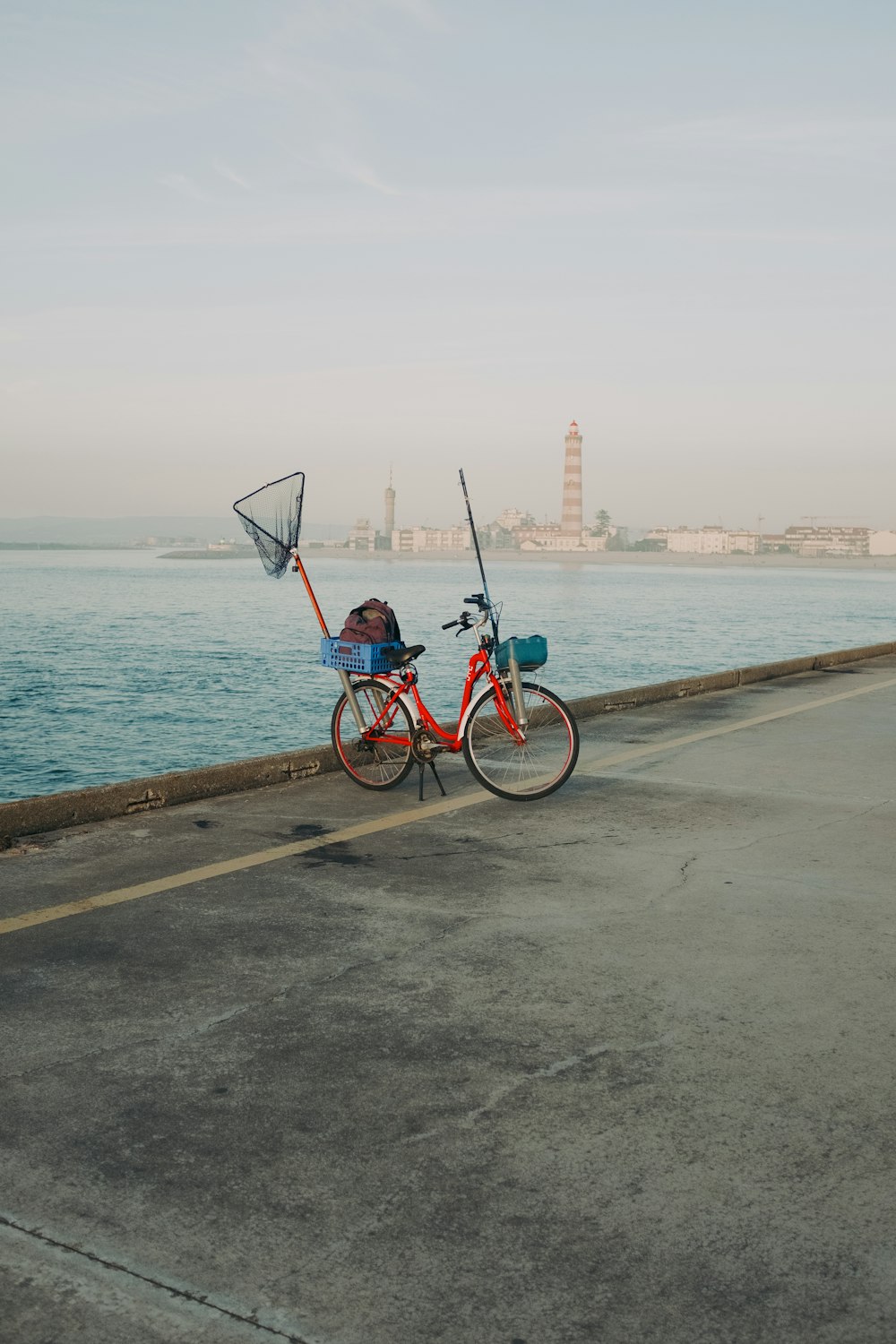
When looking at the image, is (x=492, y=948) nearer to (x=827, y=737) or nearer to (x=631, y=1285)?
(x=631, y=1285)

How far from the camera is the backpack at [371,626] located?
7949 mm

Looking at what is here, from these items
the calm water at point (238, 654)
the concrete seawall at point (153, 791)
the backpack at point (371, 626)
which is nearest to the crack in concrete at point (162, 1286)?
the concrete seawall at point (153, 791)

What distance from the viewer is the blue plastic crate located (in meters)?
7.86

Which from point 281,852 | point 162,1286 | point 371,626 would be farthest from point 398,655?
point 162,1286

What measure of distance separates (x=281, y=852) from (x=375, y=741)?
5.79 ft

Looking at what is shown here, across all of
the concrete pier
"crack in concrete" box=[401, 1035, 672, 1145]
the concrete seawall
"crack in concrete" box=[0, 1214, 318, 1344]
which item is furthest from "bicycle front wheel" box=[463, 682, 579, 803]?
"crack in concrete" box=[0, 1214, 318, 1344]

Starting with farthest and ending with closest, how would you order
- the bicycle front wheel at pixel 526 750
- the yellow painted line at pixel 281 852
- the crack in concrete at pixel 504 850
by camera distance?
the bicycle front wheel at pixel 526 750, the crack in concrete at pixel 504 850, the yellow painted line at pixel 281 852

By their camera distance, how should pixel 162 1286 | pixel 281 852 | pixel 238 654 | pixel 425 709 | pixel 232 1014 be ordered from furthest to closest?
pixel 238 654
pixel 425 709
pixel 281 852
pixel 232 1014
pixel 162 1286

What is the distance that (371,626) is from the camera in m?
7.96

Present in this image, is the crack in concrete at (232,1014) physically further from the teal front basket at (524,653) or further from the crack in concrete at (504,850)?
the teal front basket at (524,653)

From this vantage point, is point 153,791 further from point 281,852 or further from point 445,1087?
point 445,1087

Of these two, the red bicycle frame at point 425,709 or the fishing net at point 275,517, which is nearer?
the red bicycle frame at point 425,709

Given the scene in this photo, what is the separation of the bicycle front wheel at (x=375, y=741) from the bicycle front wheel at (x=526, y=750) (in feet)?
1.54

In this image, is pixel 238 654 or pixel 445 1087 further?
pixel 238 654
